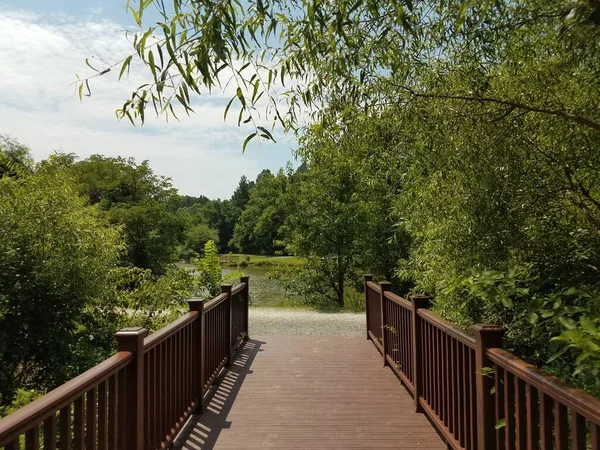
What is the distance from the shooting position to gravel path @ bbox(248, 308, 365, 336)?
27.3ft

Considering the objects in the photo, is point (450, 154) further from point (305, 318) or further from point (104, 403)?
point (305, 318)

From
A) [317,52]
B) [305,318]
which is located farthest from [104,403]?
[305,318]

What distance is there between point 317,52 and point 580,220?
2.40 metres

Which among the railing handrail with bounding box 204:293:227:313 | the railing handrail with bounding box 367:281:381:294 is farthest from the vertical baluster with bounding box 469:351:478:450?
the railing handrail with bounding box 367:281:381:294

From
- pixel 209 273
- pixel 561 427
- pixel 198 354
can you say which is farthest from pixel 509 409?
pixel 209 273

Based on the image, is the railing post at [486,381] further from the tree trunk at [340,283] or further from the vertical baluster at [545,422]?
the tree trunk at [340,283]

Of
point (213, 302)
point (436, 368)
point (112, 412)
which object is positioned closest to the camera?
point (112, 412)

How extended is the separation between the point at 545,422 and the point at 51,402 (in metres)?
1.74

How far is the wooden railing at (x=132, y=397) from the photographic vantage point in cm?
149

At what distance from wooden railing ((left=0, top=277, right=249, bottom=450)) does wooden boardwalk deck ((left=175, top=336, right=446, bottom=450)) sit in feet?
0.84

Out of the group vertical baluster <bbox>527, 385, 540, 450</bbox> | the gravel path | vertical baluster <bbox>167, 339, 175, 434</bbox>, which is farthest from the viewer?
the gravel path

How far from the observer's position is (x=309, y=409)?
3.81m

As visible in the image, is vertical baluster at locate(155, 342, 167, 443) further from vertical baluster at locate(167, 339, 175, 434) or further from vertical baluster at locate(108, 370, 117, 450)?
vertical baluster at locate(108, 370, 117, 450)

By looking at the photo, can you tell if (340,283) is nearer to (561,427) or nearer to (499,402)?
(499,402)
